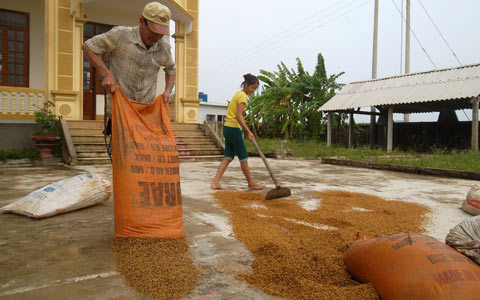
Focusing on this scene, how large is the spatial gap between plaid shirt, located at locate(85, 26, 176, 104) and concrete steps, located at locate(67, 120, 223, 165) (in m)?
5.67

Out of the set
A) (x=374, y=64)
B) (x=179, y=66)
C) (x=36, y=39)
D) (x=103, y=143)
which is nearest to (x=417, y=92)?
(x=374, y=64)

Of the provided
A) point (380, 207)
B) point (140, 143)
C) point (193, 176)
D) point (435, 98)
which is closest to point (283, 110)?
point (435, 98)

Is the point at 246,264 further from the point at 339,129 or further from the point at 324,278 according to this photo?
the point at 339,129

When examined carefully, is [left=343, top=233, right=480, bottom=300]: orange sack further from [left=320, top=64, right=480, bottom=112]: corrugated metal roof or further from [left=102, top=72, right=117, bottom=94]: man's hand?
[left=320, top=64, right=480, bottom=112]: corrugated metal roof

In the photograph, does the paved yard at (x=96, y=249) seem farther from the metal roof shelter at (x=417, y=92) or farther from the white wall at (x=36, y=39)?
the metal roof shelter at (x=417, y=92)

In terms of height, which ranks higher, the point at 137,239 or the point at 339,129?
the point at 339,129

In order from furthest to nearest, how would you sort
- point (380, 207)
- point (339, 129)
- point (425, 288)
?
point (339, 129) → point (380, 207) → point (425, 288)

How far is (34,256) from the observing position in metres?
2.15

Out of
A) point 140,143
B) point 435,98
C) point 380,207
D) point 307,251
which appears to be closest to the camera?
point 307,251

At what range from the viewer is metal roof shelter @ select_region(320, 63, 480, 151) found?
12.0 metres

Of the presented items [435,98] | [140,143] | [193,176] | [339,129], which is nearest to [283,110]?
[339,129]

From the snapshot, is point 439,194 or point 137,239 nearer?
point 137,239

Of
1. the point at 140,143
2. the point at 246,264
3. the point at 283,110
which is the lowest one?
the point at 246,264

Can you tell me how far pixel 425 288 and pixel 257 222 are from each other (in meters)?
1.67
